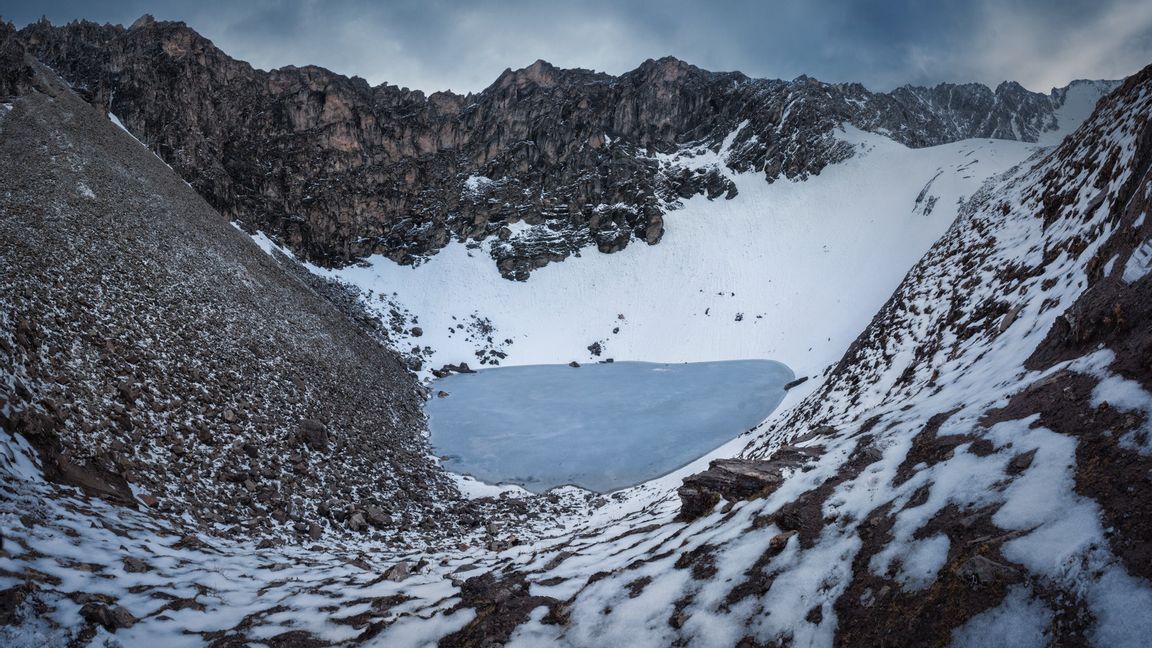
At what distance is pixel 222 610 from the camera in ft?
17.9

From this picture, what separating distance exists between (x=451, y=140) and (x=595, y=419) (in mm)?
54215

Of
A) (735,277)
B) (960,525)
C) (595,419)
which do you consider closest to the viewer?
(960,525)

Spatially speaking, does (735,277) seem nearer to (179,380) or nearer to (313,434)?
(313,434)

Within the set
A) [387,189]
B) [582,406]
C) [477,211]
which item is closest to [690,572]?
[582,406]

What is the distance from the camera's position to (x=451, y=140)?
65000mm

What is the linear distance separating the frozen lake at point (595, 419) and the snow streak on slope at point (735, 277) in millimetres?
5866

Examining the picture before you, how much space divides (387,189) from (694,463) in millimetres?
53985

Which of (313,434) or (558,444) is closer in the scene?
(313,434)

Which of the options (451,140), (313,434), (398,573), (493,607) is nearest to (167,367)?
(313,434)

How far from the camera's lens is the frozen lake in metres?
18.2

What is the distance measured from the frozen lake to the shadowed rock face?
2421 centimetres

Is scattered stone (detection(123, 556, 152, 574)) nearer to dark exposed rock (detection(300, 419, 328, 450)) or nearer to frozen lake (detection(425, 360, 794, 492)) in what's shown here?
dark exposed rock (detection(300, 419, 328, 450))

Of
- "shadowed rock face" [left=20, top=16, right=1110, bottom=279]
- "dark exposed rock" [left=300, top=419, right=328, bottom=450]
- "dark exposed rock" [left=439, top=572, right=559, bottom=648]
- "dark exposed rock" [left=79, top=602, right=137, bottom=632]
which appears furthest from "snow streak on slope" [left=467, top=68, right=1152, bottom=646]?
"shadowed rock face" [left=20, top=16, right=1110, bottom=279]

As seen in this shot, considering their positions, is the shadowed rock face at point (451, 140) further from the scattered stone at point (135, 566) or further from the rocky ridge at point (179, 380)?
the scattered stone at point (135, 566)
